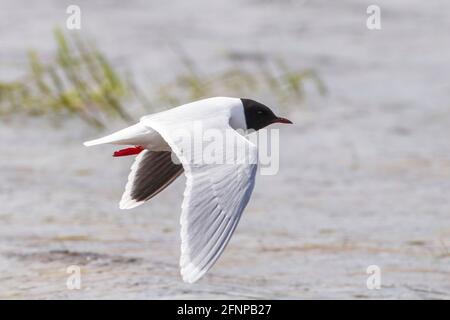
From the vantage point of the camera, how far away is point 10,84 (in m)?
12.4

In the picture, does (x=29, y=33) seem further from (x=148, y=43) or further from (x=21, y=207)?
(x=21, y=207)

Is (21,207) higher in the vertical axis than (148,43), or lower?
lower

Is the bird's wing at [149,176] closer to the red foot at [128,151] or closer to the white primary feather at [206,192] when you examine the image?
the red foot at [128,151]

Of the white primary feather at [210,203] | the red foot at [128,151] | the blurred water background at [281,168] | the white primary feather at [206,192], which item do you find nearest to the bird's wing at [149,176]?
the red foot at [128,151]

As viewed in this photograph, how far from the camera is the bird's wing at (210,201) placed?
606cm

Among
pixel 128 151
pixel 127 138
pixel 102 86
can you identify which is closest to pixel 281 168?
pixel 102 86

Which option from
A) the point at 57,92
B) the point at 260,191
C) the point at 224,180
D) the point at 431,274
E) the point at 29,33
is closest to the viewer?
the point at 224,180

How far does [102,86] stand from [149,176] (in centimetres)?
469

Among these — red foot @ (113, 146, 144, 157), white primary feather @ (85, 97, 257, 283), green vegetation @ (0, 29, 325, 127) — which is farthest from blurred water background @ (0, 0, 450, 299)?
white primary feather @ (85, 97, 257, 283)

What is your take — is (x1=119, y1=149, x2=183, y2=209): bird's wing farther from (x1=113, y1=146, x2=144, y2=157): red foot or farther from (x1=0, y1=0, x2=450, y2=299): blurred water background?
(x1=0, y1=0, x2=450, y2=299): blurred water background

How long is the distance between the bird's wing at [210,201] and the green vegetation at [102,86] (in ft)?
17.4
